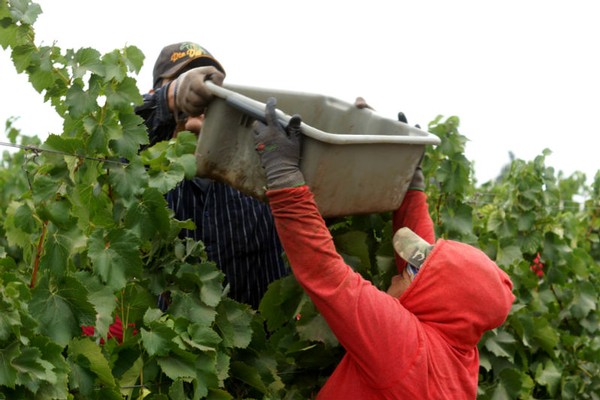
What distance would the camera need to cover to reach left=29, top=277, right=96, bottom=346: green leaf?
1.92 meters

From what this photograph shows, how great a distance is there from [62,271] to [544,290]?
3013 mm

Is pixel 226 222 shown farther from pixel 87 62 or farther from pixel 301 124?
pixel 87 62

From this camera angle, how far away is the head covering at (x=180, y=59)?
9.73 feet

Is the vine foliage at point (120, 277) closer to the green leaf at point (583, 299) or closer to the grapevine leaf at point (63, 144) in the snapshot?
the grapevine leaf at point (63, 144)

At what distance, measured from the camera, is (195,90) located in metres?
2.32

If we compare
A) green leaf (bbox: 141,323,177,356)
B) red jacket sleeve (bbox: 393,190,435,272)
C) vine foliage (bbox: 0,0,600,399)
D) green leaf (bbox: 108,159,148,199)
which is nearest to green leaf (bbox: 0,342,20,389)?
vine foliage (bbox: 0,0,600,399)

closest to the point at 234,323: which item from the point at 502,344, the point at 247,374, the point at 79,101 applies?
the point at 247,374

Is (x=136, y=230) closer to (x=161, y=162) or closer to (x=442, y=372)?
(x=161, y=162)

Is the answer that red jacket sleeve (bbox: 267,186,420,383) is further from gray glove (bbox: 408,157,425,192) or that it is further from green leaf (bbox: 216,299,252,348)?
gray glove (bbox: 408,157,425,192)

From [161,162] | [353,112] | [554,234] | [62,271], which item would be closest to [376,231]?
[353,112]

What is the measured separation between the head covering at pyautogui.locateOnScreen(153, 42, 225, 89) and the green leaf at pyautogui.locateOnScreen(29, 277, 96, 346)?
3.84ft

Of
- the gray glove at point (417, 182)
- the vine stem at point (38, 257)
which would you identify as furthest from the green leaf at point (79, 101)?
the gray glove at point (417, 182)

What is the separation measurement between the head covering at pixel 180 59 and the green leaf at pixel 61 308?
1.17 m

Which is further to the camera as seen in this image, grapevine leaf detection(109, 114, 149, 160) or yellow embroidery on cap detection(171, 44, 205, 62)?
yellow embroidery on cap detection(171, 44, 205, 62)
